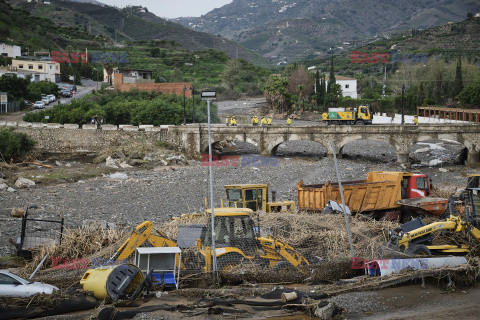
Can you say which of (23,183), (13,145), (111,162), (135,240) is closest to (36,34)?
(13,145)

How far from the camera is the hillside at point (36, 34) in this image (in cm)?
8989

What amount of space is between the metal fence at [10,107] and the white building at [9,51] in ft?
81.8

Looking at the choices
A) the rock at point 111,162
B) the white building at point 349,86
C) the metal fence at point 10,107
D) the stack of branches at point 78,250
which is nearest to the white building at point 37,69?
the metal fence at point 10,107

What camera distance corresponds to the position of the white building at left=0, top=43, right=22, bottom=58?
2955 inches

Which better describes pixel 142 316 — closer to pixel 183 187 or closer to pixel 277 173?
pixel 183 187

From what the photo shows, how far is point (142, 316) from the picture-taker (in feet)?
29.8

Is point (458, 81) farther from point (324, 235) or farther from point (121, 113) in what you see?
point (324, 235)

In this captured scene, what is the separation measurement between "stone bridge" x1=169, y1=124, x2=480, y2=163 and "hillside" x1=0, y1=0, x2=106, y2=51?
181 feet

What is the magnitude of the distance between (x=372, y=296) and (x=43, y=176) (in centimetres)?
2546

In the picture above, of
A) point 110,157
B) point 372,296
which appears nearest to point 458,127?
point 110,157

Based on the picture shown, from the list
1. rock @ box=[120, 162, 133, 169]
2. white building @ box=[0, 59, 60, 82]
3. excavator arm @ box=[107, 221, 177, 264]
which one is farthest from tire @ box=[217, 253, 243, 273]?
white building @ box=[0, 59, 60, 82]

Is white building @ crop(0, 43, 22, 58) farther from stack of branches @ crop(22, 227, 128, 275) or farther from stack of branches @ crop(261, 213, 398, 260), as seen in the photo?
stack of branches @ crop(261, 213, 398, 260)

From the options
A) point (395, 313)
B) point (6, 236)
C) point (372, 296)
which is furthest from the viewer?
point (6, 236)

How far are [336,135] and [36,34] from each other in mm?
81014
